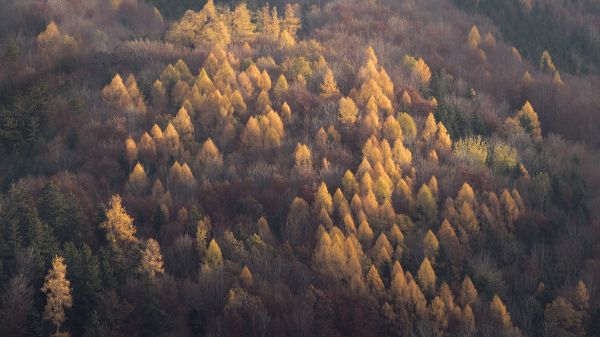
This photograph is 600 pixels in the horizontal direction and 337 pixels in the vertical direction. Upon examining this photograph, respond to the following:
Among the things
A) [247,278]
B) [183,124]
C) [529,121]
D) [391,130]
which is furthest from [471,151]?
[247,278]

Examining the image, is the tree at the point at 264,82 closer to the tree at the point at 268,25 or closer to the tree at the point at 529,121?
the tree at the point at 268,25

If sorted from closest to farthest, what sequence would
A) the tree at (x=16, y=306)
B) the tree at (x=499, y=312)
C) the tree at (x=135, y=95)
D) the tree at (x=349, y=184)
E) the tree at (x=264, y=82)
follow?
1. the tree at (x=16, y=306)
2. the tree at (x=499, y=312)
3. the tree at (x=349, y=184)
4. the tree at (x=135, y=95)
5. the tree at (x=264, y=82)

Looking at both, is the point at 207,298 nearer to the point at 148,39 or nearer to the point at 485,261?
the point at 485,261

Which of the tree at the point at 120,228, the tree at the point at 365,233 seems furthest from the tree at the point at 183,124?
the tree at the point at 365,233

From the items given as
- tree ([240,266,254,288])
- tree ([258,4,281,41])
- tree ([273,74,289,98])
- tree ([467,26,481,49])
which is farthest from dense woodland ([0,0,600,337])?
tree ([467,26,481,49])

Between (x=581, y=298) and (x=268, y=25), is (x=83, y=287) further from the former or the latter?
(x=268, y=25)

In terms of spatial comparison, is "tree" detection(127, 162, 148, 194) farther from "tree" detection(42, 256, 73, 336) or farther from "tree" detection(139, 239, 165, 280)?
"tree" detection(42, 256, 73, 336)

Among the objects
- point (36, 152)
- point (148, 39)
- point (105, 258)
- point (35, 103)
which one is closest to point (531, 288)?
point (105, 258)
